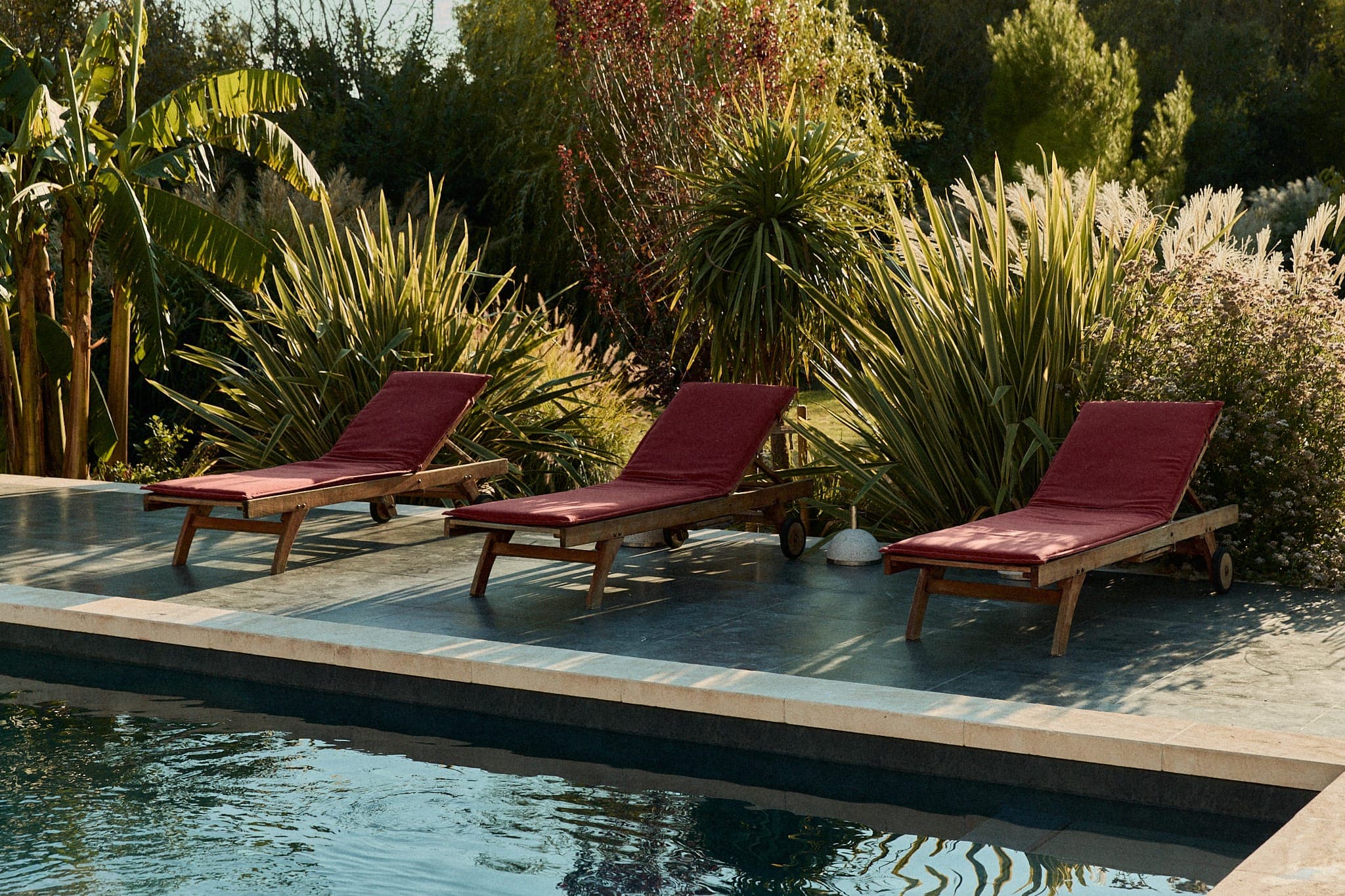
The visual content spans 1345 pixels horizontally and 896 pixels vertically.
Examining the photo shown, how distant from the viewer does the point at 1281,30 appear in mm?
29219

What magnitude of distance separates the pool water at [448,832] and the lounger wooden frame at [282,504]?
1877 millimetres

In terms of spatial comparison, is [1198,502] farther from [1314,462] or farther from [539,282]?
[539,282]

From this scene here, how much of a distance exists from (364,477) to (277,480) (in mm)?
459

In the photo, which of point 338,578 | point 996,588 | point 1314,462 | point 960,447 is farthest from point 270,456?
point 1314,462

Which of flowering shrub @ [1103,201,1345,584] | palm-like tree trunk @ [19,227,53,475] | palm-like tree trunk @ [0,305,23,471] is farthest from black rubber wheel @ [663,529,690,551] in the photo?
palm-like tree trunk @ [0,305,23,471]

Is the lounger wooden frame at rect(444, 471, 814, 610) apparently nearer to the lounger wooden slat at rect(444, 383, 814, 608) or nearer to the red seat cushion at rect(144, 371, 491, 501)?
the lounger wooden slat at rect(444, 383, 814, 608)

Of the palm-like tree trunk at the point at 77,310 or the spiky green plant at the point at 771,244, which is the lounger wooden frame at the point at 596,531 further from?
the palm-like tree trunk at the point at 77,310

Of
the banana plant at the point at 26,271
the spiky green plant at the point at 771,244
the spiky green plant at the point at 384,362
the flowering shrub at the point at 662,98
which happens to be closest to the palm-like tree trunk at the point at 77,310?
the banana plant at the point at 26,271

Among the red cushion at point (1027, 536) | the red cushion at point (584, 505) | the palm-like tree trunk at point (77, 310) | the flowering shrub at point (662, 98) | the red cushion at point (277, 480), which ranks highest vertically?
the flowering shrub at point (662, 98)

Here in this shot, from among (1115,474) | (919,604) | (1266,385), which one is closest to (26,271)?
(919,604)

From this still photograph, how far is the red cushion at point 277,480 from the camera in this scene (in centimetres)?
652

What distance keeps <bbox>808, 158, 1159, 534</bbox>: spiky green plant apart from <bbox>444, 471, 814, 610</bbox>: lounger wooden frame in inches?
25.0

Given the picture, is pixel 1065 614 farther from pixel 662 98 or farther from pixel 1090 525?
pixel 662 98

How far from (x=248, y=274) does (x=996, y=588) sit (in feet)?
22.3
